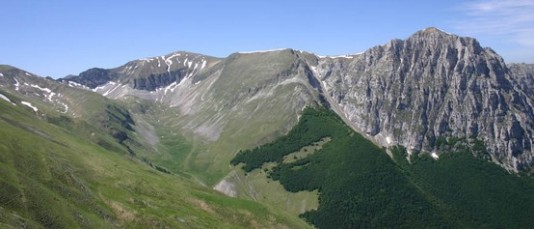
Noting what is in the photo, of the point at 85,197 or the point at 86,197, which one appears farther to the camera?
the point at 86,197

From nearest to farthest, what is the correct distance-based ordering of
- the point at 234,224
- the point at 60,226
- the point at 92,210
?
the point at 60,226 → the point at 92,210 → the point at 234,224

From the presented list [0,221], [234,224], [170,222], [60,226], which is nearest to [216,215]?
[234,224]

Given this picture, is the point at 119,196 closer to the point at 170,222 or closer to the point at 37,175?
the point at 170,222

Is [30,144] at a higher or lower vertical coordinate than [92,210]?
higher

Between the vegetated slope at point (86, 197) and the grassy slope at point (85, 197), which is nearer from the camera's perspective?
the vegetated slope at point (86, 197)

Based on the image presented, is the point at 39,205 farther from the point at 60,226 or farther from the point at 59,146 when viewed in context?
the point at 59,146

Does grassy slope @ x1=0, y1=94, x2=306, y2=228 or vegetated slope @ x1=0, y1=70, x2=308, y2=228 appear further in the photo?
grassy slope @ x1=0, y1=94, x2=306, y2=228

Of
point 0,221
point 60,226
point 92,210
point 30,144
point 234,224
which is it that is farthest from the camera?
point 234,224

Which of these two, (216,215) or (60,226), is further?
(216,215)
